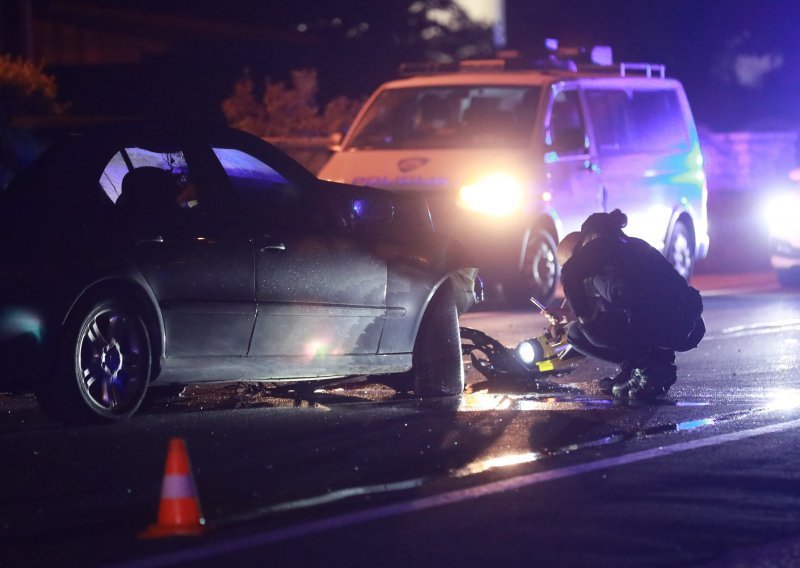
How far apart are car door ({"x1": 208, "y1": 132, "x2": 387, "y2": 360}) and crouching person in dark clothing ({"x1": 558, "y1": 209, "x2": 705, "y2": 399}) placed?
122 cm

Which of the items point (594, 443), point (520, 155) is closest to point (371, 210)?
point (594, 443)

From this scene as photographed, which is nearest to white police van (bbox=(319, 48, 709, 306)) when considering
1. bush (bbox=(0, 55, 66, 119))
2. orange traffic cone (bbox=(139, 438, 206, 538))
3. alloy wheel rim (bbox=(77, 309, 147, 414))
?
bush (bbox=(0, 55, 66, 119))

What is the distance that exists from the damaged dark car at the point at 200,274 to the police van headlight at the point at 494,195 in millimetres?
5979

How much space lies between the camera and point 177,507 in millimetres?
6152

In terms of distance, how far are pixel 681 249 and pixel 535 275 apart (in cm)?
275

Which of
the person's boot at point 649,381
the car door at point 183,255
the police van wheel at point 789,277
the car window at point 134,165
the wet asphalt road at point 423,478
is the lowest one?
the police van wheel at point 789,277

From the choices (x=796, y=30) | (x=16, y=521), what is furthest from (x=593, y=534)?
(x=796, y=30)

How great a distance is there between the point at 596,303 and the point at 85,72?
20493 mm

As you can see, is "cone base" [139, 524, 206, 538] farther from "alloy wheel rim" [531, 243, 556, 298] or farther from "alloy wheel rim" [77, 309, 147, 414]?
"alloy wheel rim" [531, 243, 556, 298]

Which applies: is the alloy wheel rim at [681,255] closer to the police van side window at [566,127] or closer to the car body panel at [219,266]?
the police van side window at [566,127]

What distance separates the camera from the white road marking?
5824 millimetres

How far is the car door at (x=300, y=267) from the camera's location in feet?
29.2

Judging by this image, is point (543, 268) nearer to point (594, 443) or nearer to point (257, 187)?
point (257, 187)

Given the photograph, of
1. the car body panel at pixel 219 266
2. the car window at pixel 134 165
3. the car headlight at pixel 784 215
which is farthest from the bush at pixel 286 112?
the car window at pixel 134 165
